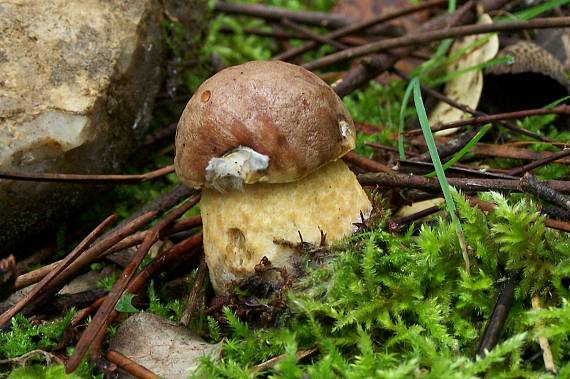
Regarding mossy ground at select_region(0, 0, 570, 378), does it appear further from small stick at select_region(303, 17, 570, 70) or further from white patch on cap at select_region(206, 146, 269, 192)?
small stick at select_region(303, 17, 570, 70)

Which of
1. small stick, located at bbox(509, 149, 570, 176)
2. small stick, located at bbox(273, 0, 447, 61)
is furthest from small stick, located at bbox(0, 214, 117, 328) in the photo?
small stick, located at bbox(273, 0, 447, 61)

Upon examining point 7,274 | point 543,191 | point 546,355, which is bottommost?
point 546,355

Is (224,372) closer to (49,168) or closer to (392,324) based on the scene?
(392,324)

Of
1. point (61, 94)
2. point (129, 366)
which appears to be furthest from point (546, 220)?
point (61, 94)

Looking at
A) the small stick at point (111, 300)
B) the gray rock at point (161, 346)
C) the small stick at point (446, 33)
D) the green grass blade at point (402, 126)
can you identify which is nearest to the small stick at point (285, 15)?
the small stick at point (446, 33)

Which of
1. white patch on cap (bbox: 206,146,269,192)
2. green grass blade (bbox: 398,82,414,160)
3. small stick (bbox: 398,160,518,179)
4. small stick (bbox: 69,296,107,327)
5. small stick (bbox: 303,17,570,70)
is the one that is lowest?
small stick (bbox: 69,296,107,327)

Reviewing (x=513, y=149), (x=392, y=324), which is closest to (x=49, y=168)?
(x=392, y=324)

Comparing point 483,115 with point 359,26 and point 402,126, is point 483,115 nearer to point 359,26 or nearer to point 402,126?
point 402,126
